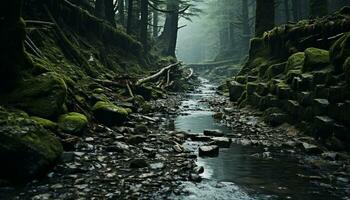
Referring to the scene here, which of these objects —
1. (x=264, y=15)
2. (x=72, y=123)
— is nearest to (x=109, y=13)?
(x=264, y=15)

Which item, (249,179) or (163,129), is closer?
(249,179)

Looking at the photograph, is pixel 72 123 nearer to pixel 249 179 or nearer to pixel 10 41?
pixel 10 41

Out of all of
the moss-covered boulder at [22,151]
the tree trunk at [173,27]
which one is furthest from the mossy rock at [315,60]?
the tree trunk at [173,27]

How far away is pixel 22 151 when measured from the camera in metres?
4.78

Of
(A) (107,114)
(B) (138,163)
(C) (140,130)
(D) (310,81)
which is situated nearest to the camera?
(B) (138,163)

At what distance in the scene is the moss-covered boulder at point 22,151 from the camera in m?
4.73

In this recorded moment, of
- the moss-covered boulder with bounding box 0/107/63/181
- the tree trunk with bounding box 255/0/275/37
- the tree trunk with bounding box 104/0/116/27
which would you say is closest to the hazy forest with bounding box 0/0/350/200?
the moss-covered boulder with bounding box 0/107/63/181

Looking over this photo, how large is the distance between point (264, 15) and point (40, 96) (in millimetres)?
13215

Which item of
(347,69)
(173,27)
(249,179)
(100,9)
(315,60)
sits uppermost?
(173,27)

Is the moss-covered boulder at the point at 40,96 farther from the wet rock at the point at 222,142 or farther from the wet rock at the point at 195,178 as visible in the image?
the wet rock at the point at 222,142

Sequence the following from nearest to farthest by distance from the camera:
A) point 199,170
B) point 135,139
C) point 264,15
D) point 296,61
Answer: point 199,170 < point 135,139 < point 296,61 < point 264,15

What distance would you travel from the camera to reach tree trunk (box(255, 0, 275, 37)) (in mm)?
17672

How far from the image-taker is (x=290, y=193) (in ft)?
16.0

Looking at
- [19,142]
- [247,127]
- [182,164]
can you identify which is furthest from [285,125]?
[19,142]
